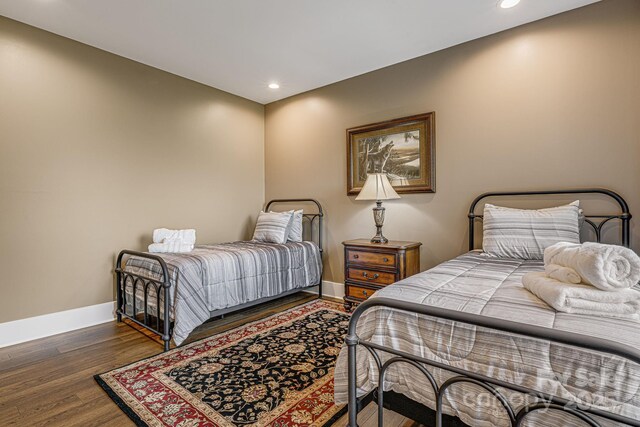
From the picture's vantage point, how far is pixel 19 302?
104 inches

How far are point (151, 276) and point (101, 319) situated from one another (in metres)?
0.93

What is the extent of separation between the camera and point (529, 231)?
2.31 m

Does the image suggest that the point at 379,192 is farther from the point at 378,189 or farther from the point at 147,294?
the point at 147,294

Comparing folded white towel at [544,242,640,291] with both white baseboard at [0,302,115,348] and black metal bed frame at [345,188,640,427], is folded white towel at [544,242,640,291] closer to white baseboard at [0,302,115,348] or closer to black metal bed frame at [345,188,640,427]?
black metal bed frame at [345,188,640,427]

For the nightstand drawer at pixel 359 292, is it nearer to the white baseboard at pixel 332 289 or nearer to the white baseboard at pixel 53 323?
the white baseboard at pixel 332 289

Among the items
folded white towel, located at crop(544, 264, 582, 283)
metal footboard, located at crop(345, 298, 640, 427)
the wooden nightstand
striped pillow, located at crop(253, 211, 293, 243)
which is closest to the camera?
metal footboard, located at crop(345, 298, 640, 427)

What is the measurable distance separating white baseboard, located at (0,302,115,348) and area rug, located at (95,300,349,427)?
3.78 feet

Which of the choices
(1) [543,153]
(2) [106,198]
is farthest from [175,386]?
(1) [543,153]

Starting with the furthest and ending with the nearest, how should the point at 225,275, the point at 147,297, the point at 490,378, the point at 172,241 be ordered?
the point at 172,241 → the point at 225,275 → the point at 147,297 → the point at 490,378

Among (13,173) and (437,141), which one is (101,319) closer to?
(13,173)

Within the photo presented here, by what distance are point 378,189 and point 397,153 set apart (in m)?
0.55

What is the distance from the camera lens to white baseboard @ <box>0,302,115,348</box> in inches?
102

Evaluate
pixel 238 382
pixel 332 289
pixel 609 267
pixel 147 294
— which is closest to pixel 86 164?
pixel 147 294

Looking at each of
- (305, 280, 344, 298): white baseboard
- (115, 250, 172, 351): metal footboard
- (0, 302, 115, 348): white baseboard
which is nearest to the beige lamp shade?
(305, 280, 344, 298): white baseboard
